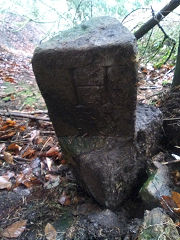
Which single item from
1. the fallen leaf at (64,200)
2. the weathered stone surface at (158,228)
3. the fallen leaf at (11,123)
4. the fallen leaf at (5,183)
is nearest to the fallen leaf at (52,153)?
the fallen leaf at (5,183)

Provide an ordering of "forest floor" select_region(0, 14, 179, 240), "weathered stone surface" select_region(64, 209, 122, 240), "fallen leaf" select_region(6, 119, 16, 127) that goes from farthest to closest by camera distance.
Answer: "fallen leaf" select_region(6, 119, 16, 127) < "forest floor" select_region(0, 14, 179, 240) < "weathered stone surface" select_region(64, 209, 122, 240)

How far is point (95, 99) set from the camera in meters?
1.55

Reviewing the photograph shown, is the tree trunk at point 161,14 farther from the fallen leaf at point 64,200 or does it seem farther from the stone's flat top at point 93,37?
the fallen leaf at point 64,200

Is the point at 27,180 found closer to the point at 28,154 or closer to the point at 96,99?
the point at 28,154

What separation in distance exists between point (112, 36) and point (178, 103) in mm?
1180

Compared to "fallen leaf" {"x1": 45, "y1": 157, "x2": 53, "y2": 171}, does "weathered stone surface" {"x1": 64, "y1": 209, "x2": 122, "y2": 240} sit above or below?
below

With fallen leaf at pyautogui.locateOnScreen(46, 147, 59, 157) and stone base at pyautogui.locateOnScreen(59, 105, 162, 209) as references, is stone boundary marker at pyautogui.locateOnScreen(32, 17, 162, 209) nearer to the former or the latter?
stone base at pyautogui.locateOnScreen(59, 105, 162, 209)

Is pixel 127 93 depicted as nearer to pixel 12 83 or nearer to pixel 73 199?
pixel 73 199

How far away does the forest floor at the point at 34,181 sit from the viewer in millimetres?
1777

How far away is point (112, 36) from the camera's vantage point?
54.9 inches

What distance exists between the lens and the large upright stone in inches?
54.0

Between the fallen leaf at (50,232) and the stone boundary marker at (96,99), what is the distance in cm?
40

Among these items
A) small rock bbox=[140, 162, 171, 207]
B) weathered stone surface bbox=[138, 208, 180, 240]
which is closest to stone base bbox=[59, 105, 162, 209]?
small rock bbox=[140, 162, 171, 207]

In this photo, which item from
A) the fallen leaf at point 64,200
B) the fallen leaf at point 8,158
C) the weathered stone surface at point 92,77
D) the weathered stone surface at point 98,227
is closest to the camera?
the weathered stone surface at point 92,77
